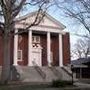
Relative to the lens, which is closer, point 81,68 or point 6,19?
point 6,19

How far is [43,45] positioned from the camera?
155 feet

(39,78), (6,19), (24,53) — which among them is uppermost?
(6,19)

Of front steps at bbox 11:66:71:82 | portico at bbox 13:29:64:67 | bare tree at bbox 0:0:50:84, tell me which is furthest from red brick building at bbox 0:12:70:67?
bare tree at bbox 0:0:50:84

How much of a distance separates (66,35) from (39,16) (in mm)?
19770

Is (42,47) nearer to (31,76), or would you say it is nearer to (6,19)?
(31,76)

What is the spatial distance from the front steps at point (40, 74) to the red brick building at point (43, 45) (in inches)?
93.5

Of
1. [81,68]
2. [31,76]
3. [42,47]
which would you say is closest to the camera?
[31,76]

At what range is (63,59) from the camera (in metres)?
47.9

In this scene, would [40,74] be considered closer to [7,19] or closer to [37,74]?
[37,74]

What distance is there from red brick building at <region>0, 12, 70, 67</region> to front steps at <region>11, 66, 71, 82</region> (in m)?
2.38

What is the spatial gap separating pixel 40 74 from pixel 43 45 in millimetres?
9120

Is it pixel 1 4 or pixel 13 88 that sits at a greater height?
pixel 1 4

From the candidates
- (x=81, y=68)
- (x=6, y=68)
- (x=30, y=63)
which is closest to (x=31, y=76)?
(x=30, y=63)

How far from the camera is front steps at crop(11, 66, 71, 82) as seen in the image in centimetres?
3666
